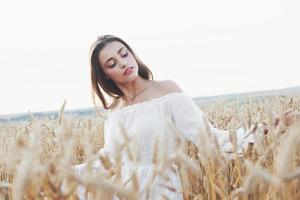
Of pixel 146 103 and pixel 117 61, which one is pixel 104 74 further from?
pixel 146 103

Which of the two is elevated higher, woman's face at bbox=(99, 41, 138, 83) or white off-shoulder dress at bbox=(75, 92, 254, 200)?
woman's face at bbox=(99, 41, 138, 83)

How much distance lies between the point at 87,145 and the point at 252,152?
0.74 metres

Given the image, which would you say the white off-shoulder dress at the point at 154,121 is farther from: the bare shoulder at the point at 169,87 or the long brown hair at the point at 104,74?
the long brown hair at the point at 104,74

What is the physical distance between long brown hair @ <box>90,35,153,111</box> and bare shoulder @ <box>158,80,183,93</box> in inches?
8.5

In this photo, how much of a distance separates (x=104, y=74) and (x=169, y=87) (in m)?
0.37

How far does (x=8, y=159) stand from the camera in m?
0.84

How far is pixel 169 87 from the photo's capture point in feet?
7.97

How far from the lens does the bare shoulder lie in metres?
2.42

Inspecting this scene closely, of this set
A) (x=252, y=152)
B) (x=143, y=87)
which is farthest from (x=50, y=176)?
(x=143, y=87)

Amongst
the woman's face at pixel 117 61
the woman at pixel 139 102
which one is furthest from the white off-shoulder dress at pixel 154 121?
the woman's face at pixel 117 61

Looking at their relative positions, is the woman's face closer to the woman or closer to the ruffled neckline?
the woman

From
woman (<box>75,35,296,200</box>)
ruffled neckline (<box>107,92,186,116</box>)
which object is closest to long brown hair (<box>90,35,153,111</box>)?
woman (<box>75,35,296,200</box>)

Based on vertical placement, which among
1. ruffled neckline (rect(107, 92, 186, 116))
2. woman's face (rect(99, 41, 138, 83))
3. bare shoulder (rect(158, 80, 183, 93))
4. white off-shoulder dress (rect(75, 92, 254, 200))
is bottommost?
white off-shoulder dress (rect(75, 92, 254, 200))

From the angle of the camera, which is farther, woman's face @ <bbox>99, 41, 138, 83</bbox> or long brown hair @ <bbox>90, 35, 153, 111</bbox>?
long brown hair @ <bbox>90, 35, 153, 111</bbox>
